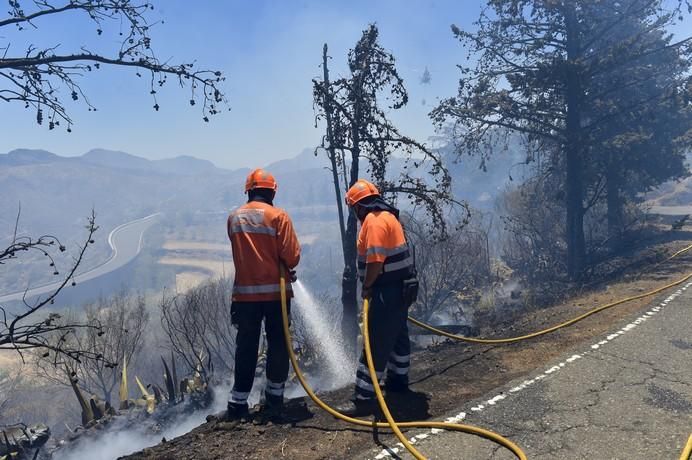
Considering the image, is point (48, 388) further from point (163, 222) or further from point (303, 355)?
point (163, 222)

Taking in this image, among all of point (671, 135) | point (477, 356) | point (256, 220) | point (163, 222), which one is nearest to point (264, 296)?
point (256, 220)

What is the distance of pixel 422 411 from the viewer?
167 inches

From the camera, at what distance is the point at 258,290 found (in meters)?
4.37

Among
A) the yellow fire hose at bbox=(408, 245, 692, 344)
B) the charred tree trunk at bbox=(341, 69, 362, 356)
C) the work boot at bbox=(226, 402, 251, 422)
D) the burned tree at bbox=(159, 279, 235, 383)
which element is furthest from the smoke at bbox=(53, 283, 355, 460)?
the work boot at bbox=(226, 402, 251, 422)

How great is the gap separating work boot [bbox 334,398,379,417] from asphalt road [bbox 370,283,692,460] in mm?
625

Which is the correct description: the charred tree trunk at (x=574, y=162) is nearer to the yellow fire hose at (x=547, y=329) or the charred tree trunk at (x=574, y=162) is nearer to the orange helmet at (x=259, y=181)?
the yellow fire hose at (x=547, y=329)

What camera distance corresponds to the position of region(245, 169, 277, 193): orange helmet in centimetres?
462

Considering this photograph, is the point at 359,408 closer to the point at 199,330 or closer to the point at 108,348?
the point at 199,330

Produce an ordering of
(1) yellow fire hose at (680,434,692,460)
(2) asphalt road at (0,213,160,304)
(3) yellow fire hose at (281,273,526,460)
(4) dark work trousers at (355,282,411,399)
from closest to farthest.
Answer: (1) yellow fire hose at (680,434,692,460) → (3) yellow fire hose at (281,273,526,460) → (4) dark work trousers at (355,282,411,399) → (2) asphalt road at (0,213,160,304)

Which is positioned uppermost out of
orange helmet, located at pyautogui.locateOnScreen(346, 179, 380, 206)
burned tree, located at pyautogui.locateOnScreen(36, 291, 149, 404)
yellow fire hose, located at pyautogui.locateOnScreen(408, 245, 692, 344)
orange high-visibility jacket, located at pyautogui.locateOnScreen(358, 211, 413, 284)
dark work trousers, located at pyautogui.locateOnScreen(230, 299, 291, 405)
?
orange helmet, located at pyautogui.locateOnScreen(346, 179, 380, 206)

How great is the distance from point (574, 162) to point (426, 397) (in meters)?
14.5

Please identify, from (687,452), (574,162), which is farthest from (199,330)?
(574,162)

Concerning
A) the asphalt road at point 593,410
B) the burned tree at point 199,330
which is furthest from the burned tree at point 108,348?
the asphalt road at point 593,410

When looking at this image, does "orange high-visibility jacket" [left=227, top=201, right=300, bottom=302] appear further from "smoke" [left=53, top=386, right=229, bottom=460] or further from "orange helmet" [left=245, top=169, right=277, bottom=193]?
"smoke" [left=53, top=386, right=229, bottom=460]
